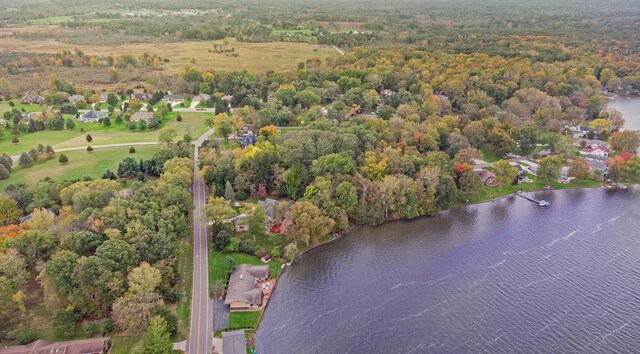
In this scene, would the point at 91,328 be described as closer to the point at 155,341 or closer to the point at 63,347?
the point at 63,347

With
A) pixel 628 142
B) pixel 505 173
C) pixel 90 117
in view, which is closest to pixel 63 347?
pixel 505 173

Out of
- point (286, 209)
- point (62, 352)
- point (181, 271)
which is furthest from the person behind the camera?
point (286, 209)

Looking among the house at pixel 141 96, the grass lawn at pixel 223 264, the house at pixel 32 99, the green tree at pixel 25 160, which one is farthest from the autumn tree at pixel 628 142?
the house at pixel 32 99

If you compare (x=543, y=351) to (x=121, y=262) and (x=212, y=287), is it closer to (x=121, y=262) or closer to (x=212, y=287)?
(x=212, y=287)

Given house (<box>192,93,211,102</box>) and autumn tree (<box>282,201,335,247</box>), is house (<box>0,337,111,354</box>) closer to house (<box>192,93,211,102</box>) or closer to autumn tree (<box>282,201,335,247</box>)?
autumn tree (<box>282,201,335,247</box>)

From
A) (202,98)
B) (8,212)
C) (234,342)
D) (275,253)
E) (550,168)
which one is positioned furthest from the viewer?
(202,98)

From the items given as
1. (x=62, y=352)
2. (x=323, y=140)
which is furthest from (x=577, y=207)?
(x=62, y=352)
